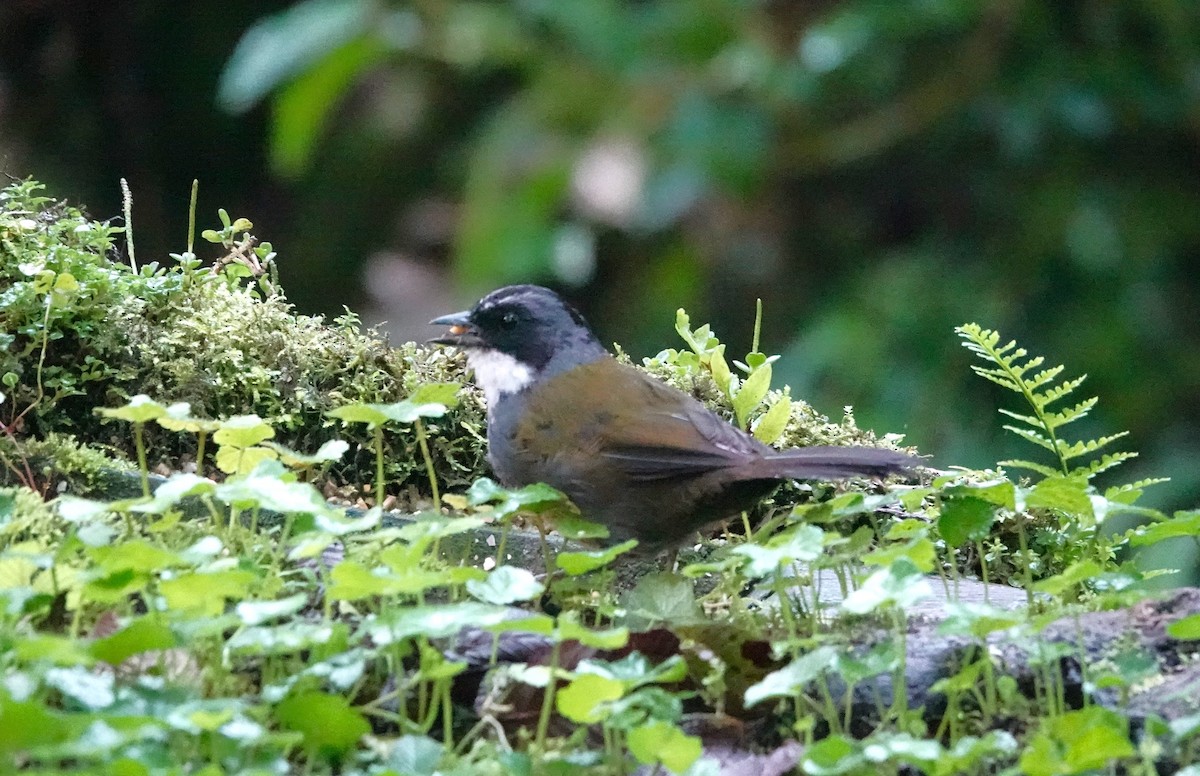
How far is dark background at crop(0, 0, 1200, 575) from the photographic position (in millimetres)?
5367

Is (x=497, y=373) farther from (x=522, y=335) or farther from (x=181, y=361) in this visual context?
(x=181, y=361)

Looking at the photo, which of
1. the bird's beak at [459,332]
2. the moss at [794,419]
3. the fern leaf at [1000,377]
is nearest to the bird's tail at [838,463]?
the fern leaf at [1000,377]

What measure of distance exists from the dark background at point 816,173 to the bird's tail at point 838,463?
2.13m

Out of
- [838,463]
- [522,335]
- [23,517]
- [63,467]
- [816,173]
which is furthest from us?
[816,173]

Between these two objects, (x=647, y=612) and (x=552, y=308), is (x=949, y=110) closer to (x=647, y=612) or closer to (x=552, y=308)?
(x=552, y=308)

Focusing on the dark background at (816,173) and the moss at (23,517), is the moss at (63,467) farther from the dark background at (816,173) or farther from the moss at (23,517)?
the dark background at (816,173)

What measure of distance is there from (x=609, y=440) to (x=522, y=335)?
0.49 meters

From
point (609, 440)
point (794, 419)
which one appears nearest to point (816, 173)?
point (794, 419)

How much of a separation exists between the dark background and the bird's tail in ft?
6.97

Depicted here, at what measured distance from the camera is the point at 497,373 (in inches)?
137

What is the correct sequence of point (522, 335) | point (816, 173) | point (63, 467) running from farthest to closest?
point (816, 173) < point (522, 335) < point (63, 467)

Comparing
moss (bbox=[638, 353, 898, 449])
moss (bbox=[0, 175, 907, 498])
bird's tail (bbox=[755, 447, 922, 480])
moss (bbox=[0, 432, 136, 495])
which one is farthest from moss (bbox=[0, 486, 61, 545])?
moss (bbox=[638, 353, 898, 449])

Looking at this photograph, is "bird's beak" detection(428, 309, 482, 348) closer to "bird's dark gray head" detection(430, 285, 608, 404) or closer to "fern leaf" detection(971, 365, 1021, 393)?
"bird's dark gray head" detection(430, 285, 608, 404)

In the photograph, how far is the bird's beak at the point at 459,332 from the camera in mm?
3572
